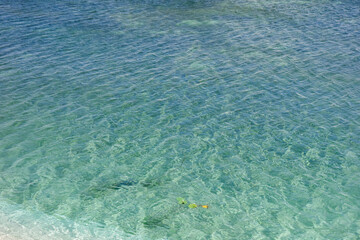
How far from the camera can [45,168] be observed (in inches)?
678

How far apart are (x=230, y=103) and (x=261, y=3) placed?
20.7 meters

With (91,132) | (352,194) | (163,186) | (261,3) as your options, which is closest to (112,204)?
(163,186)

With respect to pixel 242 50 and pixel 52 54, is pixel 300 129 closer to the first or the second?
pixel 242 50

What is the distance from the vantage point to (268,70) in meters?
26.2

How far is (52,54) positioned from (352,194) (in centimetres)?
2008

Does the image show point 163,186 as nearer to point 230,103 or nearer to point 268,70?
point 230,103

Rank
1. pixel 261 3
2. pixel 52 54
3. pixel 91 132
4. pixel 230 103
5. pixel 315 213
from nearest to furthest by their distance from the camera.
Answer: pixel 315 213, pixel 91 132, pixel 230 103, pixel 52 54, pixel 261 3

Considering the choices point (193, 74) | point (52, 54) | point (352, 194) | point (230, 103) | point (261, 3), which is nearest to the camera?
point (352, 194)

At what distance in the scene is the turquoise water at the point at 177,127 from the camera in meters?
14.9

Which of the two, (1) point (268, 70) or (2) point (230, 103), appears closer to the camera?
(2) point (230, 103)

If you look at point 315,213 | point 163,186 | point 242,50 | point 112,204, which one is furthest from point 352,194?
point 242,50

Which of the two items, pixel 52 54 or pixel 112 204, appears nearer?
pixel 112 204

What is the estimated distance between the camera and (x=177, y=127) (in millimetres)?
20234

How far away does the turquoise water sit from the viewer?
48.9 feet
